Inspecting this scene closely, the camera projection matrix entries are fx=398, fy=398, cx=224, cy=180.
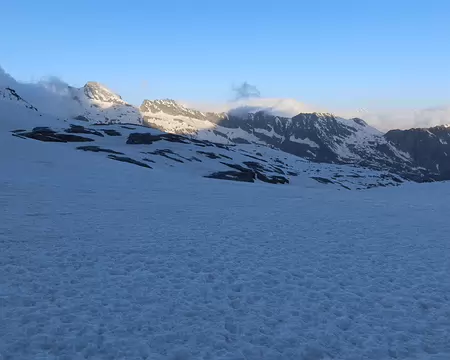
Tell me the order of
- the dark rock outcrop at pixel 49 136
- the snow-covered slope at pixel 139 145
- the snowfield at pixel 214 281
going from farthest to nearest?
1. the snow-covered slope at pixel 139 145
2. the dark rock outcrop at pixel 49 136
3. the snowfield at pixel 214 281

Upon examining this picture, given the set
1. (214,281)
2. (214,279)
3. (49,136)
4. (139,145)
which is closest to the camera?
(214,281)

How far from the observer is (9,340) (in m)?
7.86

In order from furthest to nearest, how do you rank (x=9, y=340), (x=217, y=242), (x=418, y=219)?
(x=418, y=219)
(x=217, y=242)
(x=9, y=340)

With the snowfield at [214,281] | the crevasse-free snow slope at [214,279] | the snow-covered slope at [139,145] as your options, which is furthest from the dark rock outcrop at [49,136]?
the snowfield at [214,281]

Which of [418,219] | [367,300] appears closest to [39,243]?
[367,300]

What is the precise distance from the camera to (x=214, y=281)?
462 inches

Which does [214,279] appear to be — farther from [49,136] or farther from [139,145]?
[139,145]

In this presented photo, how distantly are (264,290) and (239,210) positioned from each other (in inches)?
511

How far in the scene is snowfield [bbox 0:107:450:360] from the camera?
8266mm

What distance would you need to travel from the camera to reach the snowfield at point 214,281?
827 centimetres

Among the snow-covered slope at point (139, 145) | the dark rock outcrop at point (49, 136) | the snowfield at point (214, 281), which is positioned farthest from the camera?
the snow-covered slope at point (139, 145)

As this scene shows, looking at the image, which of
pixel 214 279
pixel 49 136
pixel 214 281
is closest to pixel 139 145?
pixel 49 136

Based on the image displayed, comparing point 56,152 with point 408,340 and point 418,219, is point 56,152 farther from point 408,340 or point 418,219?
point 408,340

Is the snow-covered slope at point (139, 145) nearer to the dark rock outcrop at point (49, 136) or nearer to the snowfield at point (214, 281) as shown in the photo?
the dark rock outcrop at point (49, 136)
